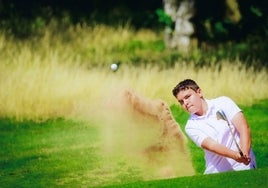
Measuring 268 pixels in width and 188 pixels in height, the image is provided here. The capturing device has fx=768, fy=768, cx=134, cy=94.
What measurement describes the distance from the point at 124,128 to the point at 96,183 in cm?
175

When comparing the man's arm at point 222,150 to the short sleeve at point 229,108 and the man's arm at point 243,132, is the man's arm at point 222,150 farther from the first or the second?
the short sleeve at point 229,108

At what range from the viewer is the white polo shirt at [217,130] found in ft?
19.7

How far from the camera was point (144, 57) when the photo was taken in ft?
51.1

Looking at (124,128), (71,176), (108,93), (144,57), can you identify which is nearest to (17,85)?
(108,93)

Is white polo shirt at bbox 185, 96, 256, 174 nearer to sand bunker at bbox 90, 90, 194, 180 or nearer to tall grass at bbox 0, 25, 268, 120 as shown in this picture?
sand bunker at bbox 90, 90, 194, 180

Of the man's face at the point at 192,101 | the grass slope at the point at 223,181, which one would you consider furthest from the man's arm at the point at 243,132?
the grass slope at the point at 223,181

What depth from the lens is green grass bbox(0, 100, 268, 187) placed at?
8117 mm

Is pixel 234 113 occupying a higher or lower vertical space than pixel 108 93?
higher

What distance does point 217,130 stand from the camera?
19.9 ft

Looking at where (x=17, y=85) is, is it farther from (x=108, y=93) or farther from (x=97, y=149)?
(x=97, y=149)

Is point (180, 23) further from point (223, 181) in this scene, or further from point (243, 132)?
point (223, 181)

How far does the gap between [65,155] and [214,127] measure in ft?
11.0

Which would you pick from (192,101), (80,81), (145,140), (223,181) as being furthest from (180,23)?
(223,181)

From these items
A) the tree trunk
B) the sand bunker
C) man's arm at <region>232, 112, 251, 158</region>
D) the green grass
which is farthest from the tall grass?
man's arm at <region>232, 112, 251, 158</region>
